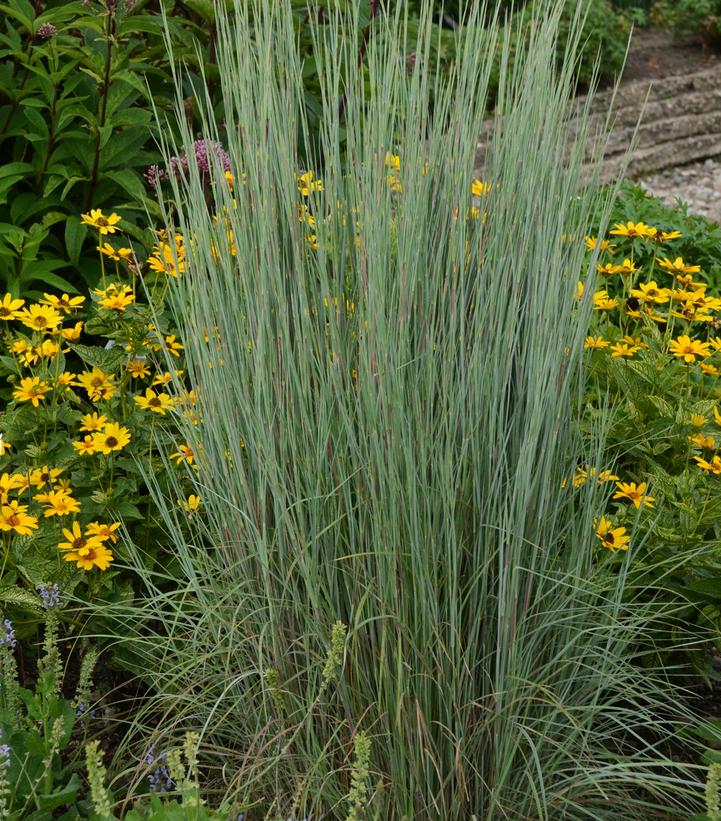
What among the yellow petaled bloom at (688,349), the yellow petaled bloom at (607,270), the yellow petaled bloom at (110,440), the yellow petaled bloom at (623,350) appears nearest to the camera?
the yellow petaled bloom at (110,440)

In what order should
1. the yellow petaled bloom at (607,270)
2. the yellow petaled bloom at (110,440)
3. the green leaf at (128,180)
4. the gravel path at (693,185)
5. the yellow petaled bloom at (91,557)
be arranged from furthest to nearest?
the gravel path at (693,185) → the green leaf at (128,180) → the yellow petaled bloom at (607,270) → the yellow petaled bloom at (110,440) → the yellow petaled bloom at (91,557)

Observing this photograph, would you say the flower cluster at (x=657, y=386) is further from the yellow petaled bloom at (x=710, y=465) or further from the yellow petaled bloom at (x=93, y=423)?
the yellow petaled bloom at (x=93, y=423)

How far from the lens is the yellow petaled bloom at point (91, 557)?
87.8 inches

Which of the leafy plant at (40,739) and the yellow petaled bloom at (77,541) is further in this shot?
the yellow petaled bloom at (77,541)

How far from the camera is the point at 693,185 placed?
26.1ft

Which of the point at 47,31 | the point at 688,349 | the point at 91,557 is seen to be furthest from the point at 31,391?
the point at 688,349

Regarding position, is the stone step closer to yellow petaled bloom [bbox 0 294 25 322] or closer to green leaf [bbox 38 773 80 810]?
yellow petaled bloom [bbox 0 294 25 322]

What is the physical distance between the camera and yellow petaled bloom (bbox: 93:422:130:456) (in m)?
2.35

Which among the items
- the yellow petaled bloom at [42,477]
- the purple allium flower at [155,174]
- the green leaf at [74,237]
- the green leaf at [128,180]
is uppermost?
the purple allium flower at [155,174]

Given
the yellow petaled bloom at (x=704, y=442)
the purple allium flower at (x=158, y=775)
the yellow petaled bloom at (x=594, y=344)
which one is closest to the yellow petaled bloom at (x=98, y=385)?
the purple allium flower at (x=158, y=775)

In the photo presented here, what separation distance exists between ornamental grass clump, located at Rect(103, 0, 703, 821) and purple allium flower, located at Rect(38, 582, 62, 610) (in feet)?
0.97

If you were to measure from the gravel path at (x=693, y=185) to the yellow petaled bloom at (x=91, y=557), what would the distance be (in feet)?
19.5

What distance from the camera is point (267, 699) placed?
6.61 ft

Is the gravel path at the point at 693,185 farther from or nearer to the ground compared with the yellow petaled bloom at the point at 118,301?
nearer to the ground
